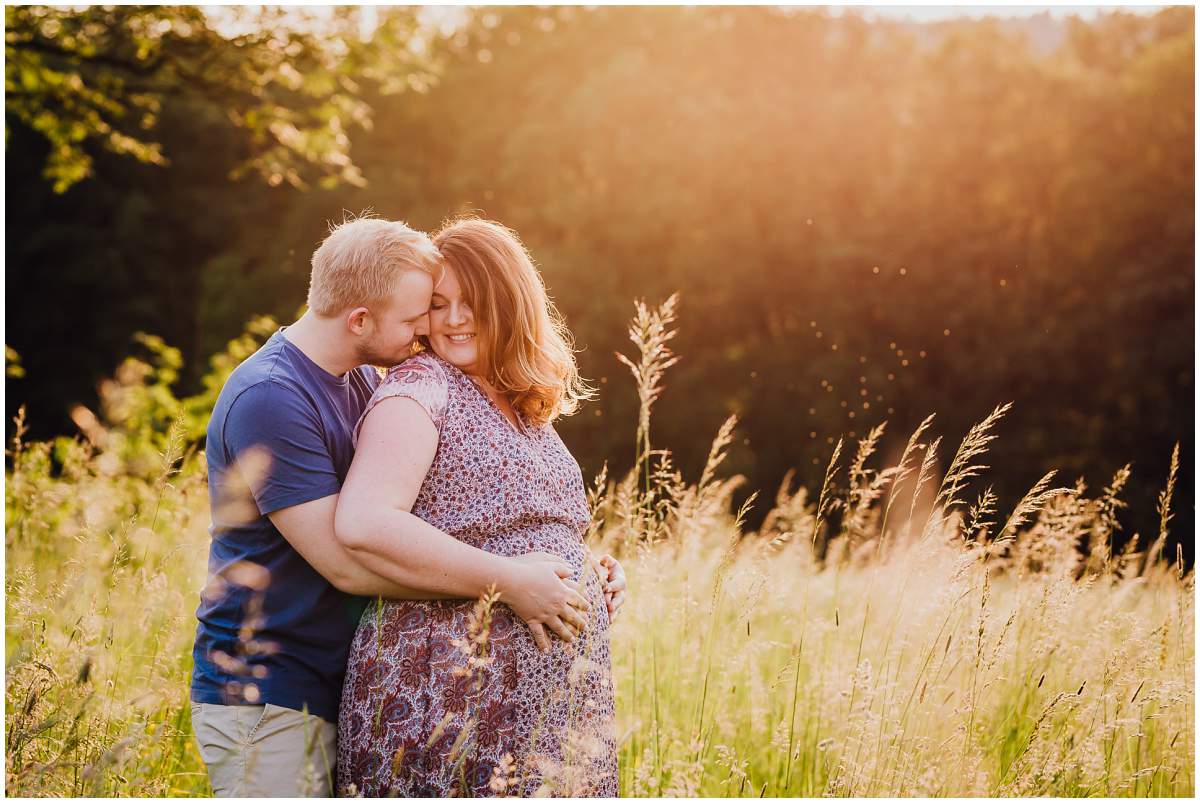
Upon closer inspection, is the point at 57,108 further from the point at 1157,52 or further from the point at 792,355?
the point at 1157,52

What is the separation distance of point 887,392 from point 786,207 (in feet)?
15.7

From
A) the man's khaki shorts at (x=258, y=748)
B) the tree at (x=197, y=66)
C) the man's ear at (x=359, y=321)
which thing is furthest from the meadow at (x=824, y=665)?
the tree at (x=197, y=66)

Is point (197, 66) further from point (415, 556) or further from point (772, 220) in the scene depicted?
point (772, 220)

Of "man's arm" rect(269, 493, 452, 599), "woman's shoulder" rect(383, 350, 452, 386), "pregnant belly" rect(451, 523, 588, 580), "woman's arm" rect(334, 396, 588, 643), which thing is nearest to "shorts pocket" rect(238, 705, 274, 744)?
"man's arm" rect(269, 493, 452, 599)

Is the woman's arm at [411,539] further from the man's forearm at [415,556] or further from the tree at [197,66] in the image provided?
the tree at [197,66]

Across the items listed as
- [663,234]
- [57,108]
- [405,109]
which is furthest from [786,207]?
[57,108]

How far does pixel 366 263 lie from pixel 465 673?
3.50 ft

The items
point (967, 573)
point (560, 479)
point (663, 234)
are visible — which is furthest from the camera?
point (663, 234)

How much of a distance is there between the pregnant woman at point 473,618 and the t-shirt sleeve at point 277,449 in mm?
128

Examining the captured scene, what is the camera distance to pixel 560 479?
2645mm

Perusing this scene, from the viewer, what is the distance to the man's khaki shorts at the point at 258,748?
2449mm

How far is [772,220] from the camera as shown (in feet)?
67.3

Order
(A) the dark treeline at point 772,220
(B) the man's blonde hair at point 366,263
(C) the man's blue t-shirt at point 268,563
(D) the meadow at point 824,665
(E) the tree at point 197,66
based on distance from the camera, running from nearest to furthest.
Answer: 1. (C) the man's blue t-shirt at point 268,563
2. (B) the man's blonde hair at point 366,263
3. (D) the meadow at point 824,665
4. (E) the tree at point 197,66
5. (A) the dark treeline at point 772,220

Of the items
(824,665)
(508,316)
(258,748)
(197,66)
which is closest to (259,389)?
(508,316)
